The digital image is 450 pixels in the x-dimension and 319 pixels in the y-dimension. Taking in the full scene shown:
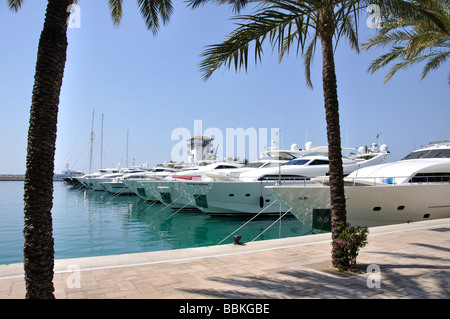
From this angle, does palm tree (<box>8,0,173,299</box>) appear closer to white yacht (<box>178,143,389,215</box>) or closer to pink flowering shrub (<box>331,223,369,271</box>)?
pink flowering shrub (<box>331,223,369,271</box>)

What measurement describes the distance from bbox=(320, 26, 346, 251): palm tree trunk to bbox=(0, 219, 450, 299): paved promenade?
3.50 ft

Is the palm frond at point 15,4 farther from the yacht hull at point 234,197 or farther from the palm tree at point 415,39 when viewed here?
the yacht hull at point 234,197

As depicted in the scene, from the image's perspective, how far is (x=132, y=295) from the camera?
4.57 metres

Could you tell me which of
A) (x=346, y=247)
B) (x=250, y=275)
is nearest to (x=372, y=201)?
(x=346, y=247)

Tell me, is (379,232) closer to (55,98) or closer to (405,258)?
(405,258)

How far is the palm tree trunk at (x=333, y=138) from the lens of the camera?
6105 millimetres

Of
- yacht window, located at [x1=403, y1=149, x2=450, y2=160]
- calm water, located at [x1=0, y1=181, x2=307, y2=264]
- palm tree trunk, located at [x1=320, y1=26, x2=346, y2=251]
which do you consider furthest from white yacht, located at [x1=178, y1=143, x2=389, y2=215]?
palm tree trunk, located at [x1=320, y1=26, x2=346, y2=251]

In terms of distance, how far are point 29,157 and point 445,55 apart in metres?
14.9

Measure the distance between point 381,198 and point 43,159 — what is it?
39.7ft

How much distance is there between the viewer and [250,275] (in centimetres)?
560

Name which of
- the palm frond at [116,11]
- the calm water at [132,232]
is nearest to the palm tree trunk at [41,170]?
the palm frond at [116,11]

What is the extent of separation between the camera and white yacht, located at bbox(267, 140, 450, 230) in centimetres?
1252
